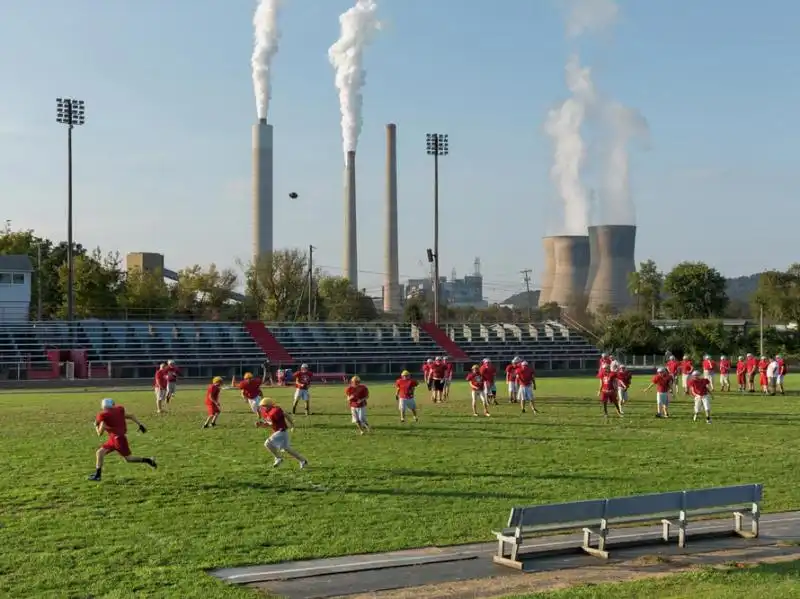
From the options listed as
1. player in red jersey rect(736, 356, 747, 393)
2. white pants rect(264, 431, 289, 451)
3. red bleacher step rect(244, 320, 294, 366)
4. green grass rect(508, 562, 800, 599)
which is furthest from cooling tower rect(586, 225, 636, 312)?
green grass rect(508, 562, 800, 599)

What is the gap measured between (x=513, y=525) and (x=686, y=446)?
1089 cm

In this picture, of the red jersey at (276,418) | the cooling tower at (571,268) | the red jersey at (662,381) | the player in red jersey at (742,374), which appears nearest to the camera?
the red jersey at (276,418)

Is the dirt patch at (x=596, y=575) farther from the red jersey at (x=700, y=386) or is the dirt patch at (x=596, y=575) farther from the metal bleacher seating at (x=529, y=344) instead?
the metal bleacher seating at (x=529, y=344)

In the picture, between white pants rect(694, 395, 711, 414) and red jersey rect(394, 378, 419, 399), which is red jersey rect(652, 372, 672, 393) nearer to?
white pants rect(694, 395, 711, 414)

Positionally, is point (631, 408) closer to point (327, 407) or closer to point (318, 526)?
point (327, 407)

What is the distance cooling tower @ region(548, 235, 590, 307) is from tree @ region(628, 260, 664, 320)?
17.2ft

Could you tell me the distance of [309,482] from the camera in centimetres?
1549

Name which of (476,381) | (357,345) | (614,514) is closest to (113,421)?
(614,514)

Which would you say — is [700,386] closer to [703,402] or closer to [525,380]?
[703,402]

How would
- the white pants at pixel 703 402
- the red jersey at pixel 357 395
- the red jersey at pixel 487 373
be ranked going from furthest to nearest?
the red jersey at pixel 487 373 → the white pants at pixel 703 402 → the red jersey at pixel 357 395

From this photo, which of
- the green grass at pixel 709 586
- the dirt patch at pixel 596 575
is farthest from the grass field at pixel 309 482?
the green grass at pixel 709 586

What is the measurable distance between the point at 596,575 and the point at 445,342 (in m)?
50.7

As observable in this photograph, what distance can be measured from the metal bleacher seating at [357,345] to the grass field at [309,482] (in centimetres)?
2697

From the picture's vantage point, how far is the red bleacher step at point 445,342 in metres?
58.8
